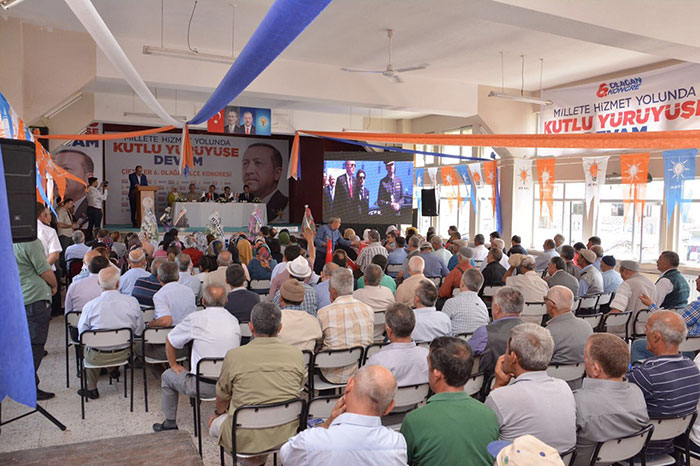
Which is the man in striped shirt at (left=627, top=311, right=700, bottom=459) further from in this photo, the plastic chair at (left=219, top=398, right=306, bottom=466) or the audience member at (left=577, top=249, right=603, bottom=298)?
the audience member at (left=577, top=249, right=603, bottom=298)

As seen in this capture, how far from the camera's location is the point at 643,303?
5371mm

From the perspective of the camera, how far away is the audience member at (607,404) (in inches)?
97.0

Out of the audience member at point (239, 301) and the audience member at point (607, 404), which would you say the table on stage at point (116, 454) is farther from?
the audience member at point (239, 301)

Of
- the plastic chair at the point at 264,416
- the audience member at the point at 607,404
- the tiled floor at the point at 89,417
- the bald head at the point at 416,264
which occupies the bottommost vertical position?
the tiled floor at the point at 89,417

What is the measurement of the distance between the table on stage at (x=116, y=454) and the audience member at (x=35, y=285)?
2708 mm

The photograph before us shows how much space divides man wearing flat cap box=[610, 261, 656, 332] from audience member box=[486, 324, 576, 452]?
337 centimetres

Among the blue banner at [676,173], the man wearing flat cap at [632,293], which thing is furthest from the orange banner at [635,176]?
the man wearing flat cap at [632,293]

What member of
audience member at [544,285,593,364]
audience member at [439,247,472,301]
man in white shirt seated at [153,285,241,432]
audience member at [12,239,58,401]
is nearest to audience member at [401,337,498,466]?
audience member at [544,285,593,364]

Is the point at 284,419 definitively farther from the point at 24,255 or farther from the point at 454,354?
the point at 24,255

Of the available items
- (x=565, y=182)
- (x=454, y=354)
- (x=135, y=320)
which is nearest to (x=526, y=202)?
(x=565, y=182)

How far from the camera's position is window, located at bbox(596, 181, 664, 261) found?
10477 millimetres

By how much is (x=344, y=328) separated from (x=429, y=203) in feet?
38.1

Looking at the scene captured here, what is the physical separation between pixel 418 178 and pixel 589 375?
14205 mm

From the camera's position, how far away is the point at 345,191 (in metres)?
15.3
